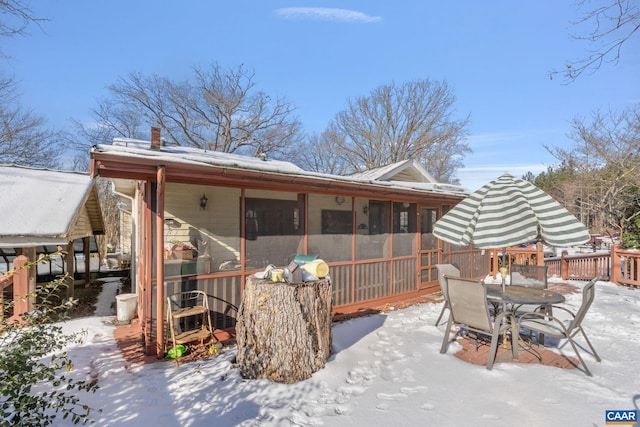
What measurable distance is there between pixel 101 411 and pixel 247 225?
2734 mm

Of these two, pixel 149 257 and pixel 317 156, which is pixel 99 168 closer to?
pixel 149 257

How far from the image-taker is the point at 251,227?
Result: 4906mm

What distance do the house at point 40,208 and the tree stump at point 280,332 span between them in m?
3.90

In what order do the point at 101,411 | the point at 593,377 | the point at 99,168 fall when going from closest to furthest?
the point at 101,411
the point at 593,377
the point at 99,168

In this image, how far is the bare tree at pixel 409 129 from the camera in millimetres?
24812

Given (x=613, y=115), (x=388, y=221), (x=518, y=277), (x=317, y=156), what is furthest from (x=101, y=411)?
(x=317, y=156)

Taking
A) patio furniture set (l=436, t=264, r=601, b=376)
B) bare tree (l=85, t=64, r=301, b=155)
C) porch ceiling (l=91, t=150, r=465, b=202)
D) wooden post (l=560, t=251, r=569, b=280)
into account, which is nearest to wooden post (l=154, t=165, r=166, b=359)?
porch ceiling (l=91, t=150, r=465, b=202)

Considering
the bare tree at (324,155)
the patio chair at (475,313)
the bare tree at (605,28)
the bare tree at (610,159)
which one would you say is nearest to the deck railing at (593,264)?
the bare tree at (610,159)

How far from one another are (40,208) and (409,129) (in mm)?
23407

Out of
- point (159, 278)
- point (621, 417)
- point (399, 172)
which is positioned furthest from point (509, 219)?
point (399, 172)

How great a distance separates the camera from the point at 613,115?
13.7 metres

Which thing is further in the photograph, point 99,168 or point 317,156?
point 317,156

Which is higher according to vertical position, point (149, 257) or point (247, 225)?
point (247, 225)

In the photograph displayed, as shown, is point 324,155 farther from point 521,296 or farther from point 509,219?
point 521,296
